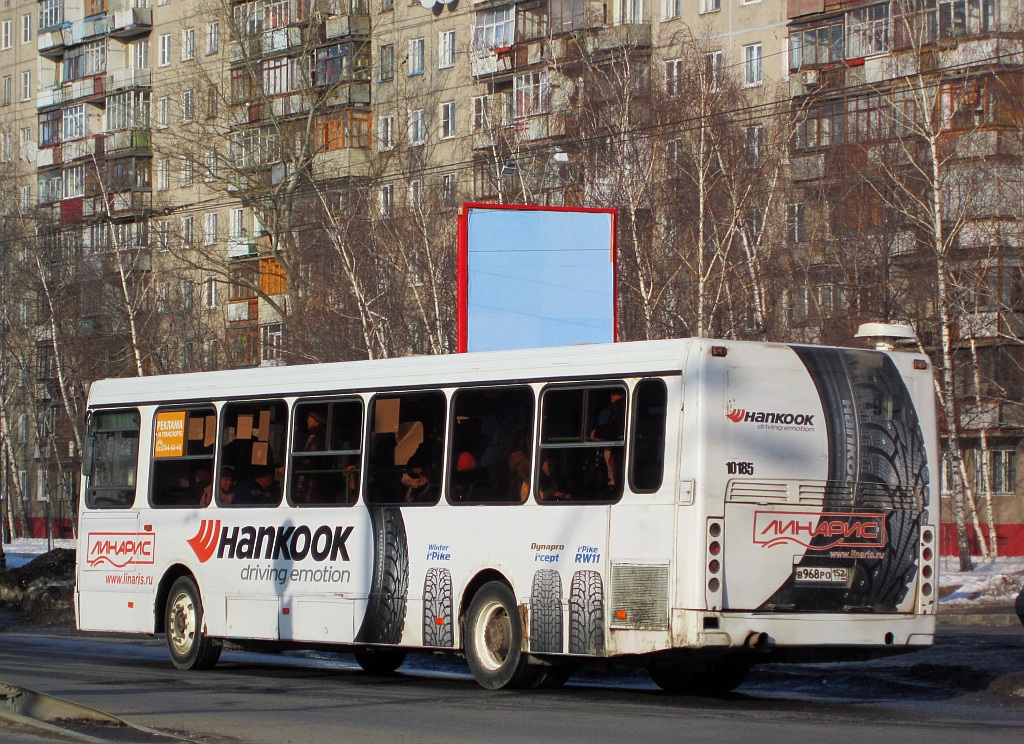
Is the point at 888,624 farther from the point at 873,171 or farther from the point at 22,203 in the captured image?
the point at 22,203

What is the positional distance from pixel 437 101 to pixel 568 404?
42.4 meters

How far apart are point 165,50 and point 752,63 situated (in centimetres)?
2847

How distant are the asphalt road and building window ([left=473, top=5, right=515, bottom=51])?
1445 inches

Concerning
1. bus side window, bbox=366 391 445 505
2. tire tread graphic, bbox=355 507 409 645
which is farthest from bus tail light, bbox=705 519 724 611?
tire tread graphic, bbox=355 507 409 645

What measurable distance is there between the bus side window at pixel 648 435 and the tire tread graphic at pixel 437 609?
2.21m

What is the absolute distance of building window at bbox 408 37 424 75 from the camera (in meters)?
56.9

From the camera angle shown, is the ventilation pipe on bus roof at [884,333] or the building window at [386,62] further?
the building window at [386,62]

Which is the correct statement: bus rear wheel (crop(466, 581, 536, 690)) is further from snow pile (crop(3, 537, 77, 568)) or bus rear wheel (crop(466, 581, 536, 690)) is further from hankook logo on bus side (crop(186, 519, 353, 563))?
snow pile (crop(3, 537, 77, 568))

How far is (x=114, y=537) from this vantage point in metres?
17.9

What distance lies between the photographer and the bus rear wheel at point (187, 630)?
16.7 m

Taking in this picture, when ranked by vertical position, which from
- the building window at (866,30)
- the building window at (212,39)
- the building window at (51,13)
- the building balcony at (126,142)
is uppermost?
the building window at (51,13)

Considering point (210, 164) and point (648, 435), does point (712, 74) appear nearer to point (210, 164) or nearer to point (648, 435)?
point (210, 164)

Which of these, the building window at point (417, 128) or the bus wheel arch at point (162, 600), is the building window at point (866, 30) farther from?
the bus wheel arch at point (162, 600)

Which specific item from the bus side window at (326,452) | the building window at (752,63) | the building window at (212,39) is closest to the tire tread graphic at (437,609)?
the bus side window at (326,452)
